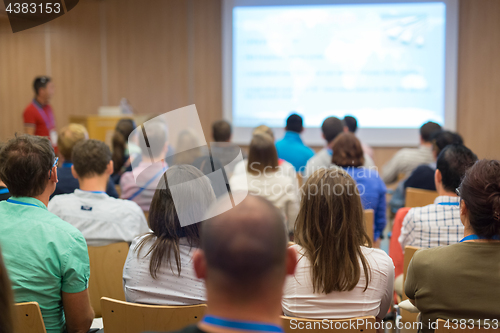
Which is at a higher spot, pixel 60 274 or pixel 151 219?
pixel 151 219

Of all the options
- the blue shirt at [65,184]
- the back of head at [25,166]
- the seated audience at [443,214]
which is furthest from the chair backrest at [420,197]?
the back of head at [25,166]

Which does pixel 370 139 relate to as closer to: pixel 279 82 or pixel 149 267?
pixel 279 82

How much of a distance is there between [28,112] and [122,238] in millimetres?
4200

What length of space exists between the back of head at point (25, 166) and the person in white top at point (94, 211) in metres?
0.55

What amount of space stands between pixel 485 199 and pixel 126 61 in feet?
22.4

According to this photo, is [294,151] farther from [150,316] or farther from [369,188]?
[150,316]

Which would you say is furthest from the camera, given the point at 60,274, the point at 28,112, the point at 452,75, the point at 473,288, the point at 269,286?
the point at 452,75

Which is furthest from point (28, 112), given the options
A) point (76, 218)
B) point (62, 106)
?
point (76, 218)

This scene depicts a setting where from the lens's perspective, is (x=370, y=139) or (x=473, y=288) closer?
(x=473, y=288)

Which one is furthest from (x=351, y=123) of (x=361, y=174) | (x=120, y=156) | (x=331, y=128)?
(x=120, y=156)

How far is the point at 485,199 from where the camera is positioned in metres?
1.57

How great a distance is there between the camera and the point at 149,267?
174 centimetres

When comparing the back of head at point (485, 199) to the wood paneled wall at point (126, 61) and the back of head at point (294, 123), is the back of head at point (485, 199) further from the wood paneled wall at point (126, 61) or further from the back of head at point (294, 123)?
the wood paneled wall at point (126, 61)

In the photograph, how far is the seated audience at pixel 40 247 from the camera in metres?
1.67
